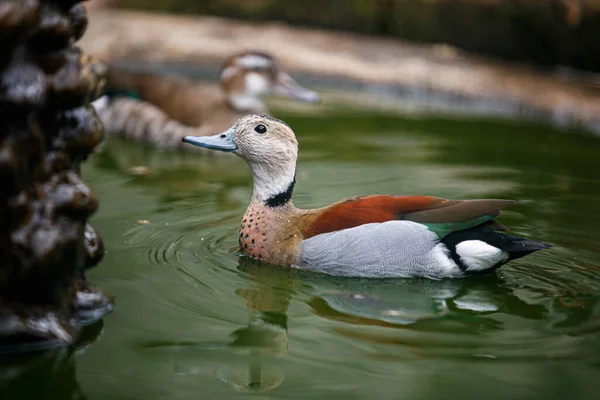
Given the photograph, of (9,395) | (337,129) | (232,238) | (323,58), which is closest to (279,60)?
(323,58)

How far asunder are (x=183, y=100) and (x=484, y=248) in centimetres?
547

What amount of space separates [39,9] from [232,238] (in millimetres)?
2718

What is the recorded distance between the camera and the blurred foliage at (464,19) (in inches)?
451

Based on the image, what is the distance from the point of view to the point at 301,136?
33.4 feet

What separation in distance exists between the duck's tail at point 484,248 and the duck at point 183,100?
186 inches

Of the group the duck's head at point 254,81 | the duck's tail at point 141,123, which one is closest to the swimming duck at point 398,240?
the duck's tail at point 141,123

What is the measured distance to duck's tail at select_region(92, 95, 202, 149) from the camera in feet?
32.9

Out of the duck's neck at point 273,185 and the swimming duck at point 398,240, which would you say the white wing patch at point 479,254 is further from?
the duck's neck at point 273,185

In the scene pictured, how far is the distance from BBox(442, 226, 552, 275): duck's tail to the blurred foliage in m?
6.32

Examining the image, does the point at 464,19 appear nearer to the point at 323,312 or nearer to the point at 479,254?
the point at 479,254

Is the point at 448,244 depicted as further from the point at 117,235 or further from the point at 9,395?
the point at 9,395

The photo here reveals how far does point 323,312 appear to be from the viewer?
5.24 meters

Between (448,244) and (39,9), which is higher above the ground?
(39,9)

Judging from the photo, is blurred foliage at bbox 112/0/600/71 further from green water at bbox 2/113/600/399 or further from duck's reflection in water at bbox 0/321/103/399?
duck's reflection in water at bbox 0/321/103/399
